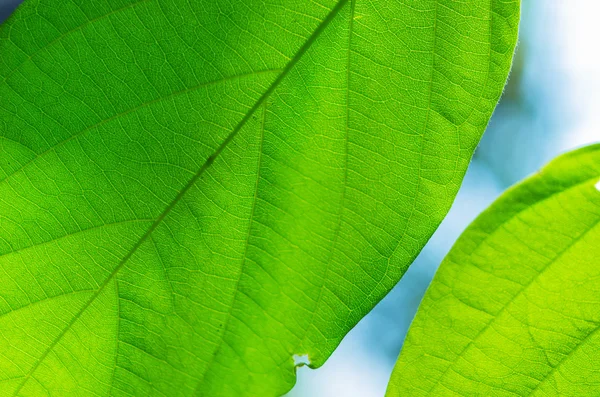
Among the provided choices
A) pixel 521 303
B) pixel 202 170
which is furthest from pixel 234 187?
pixel 521 303

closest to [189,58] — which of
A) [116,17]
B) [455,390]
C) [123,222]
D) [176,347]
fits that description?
[116,17]

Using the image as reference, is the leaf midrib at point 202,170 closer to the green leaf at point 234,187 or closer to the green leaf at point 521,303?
the green leaf at point 234,187

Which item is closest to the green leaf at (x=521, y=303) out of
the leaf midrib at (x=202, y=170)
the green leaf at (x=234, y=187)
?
the green leaf at (x=234, y=187)

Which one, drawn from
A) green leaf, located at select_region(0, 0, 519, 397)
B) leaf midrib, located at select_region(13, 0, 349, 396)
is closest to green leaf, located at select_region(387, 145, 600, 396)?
green leaf, located at select_region(0, 0, 519, 397)

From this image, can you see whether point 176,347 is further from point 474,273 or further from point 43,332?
point 474,273

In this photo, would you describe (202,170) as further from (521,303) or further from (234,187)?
(521,303)

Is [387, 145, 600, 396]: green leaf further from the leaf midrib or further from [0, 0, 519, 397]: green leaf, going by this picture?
the leaf midrib
